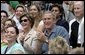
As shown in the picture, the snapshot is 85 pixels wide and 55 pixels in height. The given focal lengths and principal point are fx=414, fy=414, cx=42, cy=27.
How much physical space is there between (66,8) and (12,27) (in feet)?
8.79

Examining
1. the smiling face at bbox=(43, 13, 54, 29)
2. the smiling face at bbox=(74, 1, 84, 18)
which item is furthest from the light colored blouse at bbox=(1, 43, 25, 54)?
the smiling face at bbox=(74, 1, 84, 18)

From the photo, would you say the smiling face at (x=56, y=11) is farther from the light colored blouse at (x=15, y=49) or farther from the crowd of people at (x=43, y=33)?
the light colored blouse at (x=15, y=49)

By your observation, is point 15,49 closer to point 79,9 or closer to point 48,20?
point 48,20

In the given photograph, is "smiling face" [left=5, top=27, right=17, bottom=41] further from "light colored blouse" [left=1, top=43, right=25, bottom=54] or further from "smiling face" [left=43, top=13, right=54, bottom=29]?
"smiling face" [left=43, top=13, right=54, bottom=29]

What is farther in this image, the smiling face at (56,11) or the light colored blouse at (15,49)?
the smiling face at (56,11)

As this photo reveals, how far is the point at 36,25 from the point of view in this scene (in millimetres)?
6168

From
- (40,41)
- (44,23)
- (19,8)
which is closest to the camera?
(40,41)

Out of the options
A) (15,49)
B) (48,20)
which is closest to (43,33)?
(48,20)

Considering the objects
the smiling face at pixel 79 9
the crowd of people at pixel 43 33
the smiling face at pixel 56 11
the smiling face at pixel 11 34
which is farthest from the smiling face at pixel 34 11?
the smiling face at pixel 79 9

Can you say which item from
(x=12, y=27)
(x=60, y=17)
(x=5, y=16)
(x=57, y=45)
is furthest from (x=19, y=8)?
(x=57, y=45)

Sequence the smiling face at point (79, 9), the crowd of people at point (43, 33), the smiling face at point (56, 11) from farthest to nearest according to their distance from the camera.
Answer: the smiling face at point (56, 11) → the smiling face at point (79, 9) → the crowd of people at point (43, 33)

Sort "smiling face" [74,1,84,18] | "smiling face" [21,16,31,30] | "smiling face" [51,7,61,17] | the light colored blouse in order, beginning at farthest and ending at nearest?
"smiling face" [51,7,61,17] < "smiling face" [21,16,31,30] < "smiling face" [74,1,84,18] < the light colored blouse

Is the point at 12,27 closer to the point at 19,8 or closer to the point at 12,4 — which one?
the point at 19,8

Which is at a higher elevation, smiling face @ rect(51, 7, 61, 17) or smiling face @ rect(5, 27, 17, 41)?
smiling face @ rect(51, 7, 61, 17)
